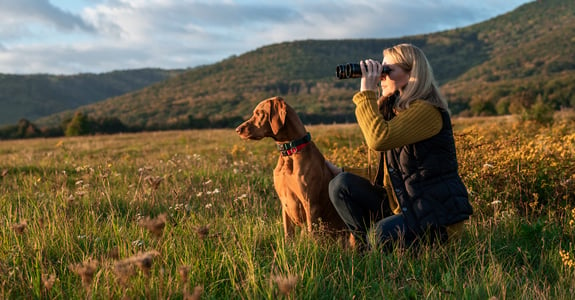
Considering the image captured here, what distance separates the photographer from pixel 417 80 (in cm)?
334

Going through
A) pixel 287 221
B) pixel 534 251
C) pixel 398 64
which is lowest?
pixel 534 251

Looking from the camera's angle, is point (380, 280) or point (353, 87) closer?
point (380, 280)

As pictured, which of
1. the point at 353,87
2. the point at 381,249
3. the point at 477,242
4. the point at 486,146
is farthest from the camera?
the point at 353,87

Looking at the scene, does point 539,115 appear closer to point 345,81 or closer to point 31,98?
point 345,81

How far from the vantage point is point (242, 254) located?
9.80ft

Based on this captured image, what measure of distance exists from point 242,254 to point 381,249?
100cm

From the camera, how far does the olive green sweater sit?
3.23 metres

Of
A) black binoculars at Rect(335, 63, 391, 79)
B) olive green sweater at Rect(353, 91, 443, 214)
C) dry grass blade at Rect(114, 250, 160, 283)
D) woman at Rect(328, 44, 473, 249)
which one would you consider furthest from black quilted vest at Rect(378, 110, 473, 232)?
dry grass blade at Rect(114, 250, 160, 283)

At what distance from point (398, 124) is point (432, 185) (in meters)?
0.53

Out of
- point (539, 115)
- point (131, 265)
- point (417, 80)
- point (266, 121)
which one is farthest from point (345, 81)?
point (131, 265)

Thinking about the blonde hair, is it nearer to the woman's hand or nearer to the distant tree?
the woman's hand

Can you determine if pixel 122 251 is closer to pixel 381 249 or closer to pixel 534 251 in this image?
pixel 381 249

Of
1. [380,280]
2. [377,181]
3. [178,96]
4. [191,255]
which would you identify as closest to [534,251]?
[377,181]

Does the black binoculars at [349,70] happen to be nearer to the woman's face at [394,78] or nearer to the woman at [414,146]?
the woman at [414,146]
